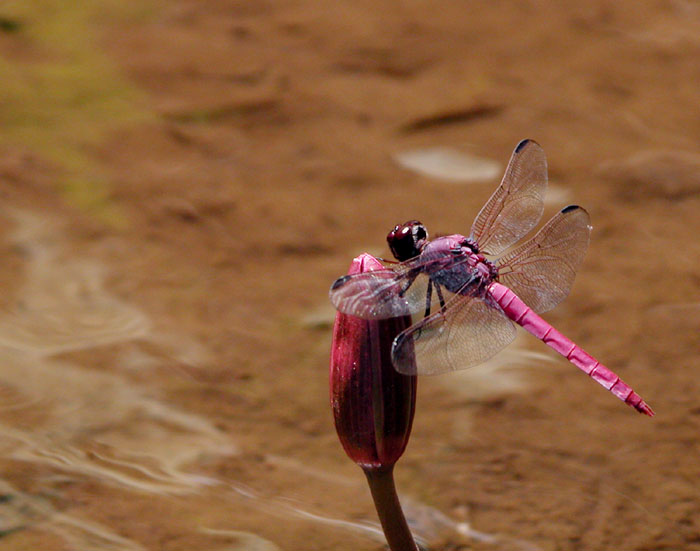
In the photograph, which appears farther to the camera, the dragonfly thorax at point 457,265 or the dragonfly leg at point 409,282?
the dragonfly thorax at point 457,265

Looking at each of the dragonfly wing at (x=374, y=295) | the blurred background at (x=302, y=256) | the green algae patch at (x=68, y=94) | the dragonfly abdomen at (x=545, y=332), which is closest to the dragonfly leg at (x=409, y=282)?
the dragonfly wing at (x=374, y=295)

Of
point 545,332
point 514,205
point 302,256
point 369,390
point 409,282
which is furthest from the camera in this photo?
point 302,256

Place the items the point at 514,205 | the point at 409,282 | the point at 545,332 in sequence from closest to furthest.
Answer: the point at 409,282 < the point at 545,332 < the point at 514,205

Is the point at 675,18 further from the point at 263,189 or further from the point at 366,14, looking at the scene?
the point at 263,189

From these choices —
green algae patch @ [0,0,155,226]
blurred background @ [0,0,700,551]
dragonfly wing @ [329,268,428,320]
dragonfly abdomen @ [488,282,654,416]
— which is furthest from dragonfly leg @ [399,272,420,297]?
green algae patch @ [0,0,155,226]

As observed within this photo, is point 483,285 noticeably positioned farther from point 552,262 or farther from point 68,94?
point 68,94

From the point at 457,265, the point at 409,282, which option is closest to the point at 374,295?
the point at 409,282

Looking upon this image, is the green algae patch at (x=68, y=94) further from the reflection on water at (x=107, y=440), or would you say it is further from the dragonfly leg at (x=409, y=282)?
the dragonfly leg at (x=409, y=282)
